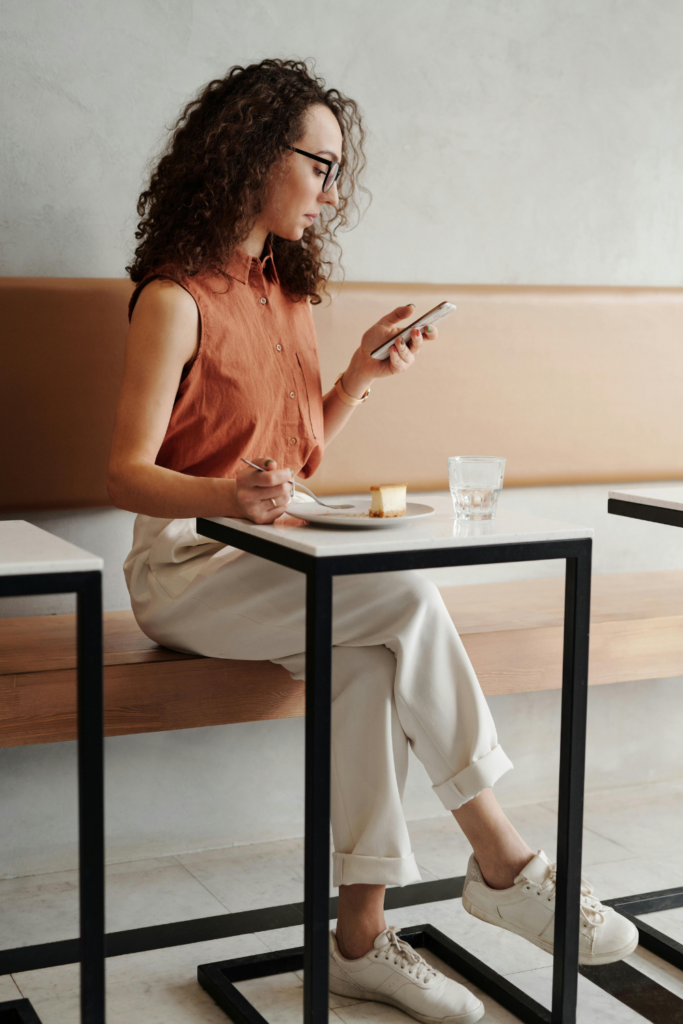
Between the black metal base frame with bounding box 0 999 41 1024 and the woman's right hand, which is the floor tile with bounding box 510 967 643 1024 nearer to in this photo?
the black metal base frame with bounding box 0 999 41 1024

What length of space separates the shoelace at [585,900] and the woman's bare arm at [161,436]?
65cm

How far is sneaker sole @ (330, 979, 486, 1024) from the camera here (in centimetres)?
150

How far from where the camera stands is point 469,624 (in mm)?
1973

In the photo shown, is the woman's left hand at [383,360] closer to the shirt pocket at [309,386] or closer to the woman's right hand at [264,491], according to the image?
the shirt pocket at [309,386]

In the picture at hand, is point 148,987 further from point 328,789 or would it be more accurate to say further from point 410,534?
point 410,534

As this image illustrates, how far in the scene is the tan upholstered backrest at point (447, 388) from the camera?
193 cm

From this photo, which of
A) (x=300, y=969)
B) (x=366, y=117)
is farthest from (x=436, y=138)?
(x=300, y=969)

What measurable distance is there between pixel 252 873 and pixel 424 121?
1.57 metres

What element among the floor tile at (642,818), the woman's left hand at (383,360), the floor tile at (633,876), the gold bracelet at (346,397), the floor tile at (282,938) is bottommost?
the floor tile at (642,818)

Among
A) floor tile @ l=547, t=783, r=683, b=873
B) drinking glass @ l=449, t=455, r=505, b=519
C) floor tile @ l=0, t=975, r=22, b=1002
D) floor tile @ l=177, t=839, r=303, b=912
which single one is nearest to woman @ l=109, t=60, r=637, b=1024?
drinking glass @ l=449, t=455, r=505, b=519

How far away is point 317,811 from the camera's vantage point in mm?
1305

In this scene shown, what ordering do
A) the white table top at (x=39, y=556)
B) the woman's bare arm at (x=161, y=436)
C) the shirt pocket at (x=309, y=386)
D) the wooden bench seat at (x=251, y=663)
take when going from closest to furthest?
the white table top at (x=39, y=556), the woman's bare arm at (x=161, y=436), the wooden bench seat at (x=251, y=663), the shirt pocket at (x=309, y=386)

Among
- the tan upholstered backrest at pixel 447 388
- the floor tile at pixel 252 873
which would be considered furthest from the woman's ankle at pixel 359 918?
the tan upholstered backrest at pixel 447 388

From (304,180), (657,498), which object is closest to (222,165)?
(304,180)
